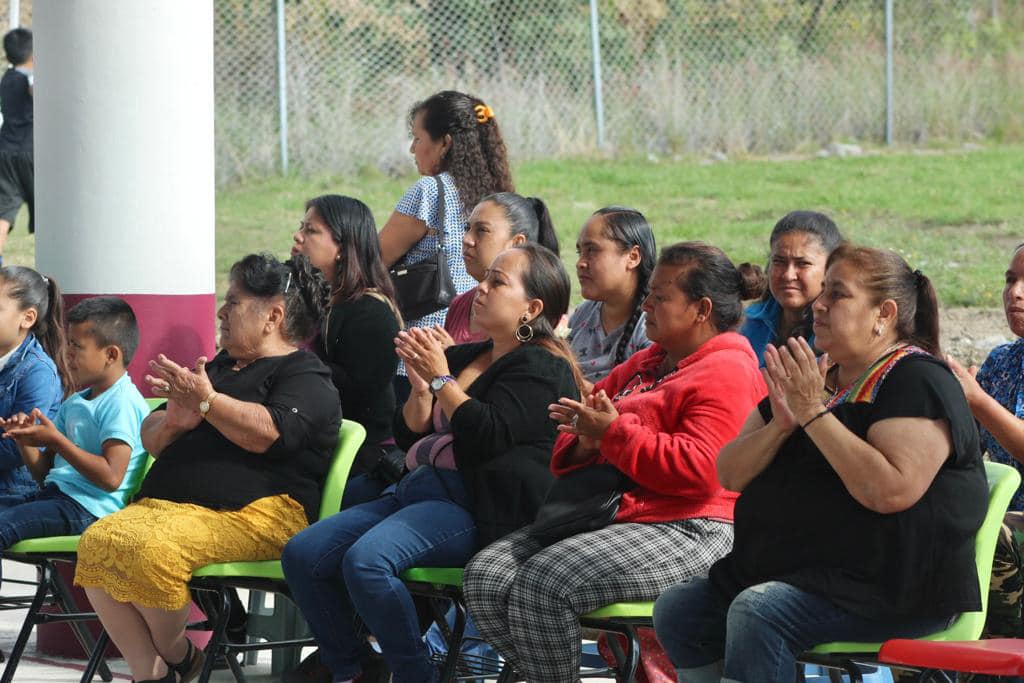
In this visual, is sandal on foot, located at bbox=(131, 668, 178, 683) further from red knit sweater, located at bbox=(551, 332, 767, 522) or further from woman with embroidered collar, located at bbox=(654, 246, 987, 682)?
woman with embroidered collar, located at bbox=(654, 246, 987, 682)

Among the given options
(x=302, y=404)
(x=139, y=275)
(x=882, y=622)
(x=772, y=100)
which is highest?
(x=772, y=100)

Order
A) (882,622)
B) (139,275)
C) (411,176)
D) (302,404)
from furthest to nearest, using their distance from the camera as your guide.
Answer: (411,176)
(139,275)
(302,404)
(882,622)

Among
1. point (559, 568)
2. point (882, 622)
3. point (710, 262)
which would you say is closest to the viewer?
point (882, 622)

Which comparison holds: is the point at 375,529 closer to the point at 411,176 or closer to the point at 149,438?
the point at 149,438

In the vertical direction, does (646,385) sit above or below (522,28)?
below

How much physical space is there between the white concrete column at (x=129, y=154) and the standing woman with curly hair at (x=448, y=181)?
2.62 ft

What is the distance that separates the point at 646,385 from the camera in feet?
14.2

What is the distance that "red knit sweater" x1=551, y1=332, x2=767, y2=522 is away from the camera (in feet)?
12.9

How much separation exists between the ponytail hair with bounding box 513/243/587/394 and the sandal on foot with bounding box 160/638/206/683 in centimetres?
146

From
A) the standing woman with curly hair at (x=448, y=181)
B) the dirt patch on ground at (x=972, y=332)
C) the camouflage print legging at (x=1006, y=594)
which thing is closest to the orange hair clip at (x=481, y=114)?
the standing woman with curly hair at (x=448, y=181)

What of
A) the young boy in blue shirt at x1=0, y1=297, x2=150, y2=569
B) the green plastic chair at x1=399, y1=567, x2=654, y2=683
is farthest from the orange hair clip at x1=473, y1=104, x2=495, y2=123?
the green plastic chair at x1=399, y1=567, x2=654, y2=683

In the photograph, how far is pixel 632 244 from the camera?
16.0 feet

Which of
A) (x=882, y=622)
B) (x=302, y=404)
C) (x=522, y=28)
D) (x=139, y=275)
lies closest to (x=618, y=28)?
(x=522, y=28)

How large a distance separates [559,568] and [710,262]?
94 centimetres
